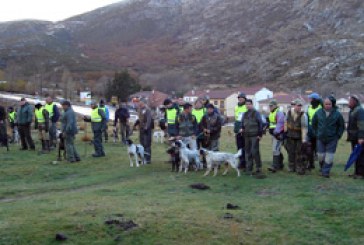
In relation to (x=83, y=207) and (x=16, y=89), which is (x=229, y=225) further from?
(x=16, y=89)

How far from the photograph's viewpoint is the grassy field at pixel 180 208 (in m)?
8.42

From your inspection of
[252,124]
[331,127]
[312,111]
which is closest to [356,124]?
[331,127]

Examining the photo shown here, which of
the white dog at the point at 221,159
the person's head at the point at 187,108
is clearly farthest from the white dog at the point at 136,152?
the white dog at the point at 221,159

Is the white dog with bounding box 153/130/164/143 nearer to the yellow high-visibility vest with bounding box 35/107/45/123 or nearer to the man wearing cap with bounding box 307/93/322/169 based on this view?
the yellow high-visibility vest with bounding box 35/107/45/123

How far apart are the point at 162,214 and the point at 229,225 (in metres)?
1.39

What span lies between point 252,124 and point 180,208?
5.25 meters

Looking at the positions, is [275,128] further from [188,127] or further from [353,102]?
[188,127]

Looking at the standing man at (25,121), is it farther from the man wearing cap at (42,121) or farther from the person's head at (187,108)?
the person's head at (187,108)

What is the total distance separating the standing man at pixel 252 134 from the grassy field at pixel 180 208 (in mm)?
637

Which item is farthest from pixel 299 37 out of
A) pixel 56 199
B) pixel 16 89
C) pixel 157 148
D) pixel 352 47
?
pixel 56 199

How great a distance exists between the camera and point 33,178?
1533cm

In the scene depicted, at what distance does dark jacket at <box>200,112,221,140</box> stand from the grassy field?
1.60m

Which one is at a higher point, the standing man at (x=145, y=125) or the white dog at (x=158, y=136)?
the standing man at (x=145, y=125)

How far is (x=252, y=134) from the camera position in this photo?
14344mm
